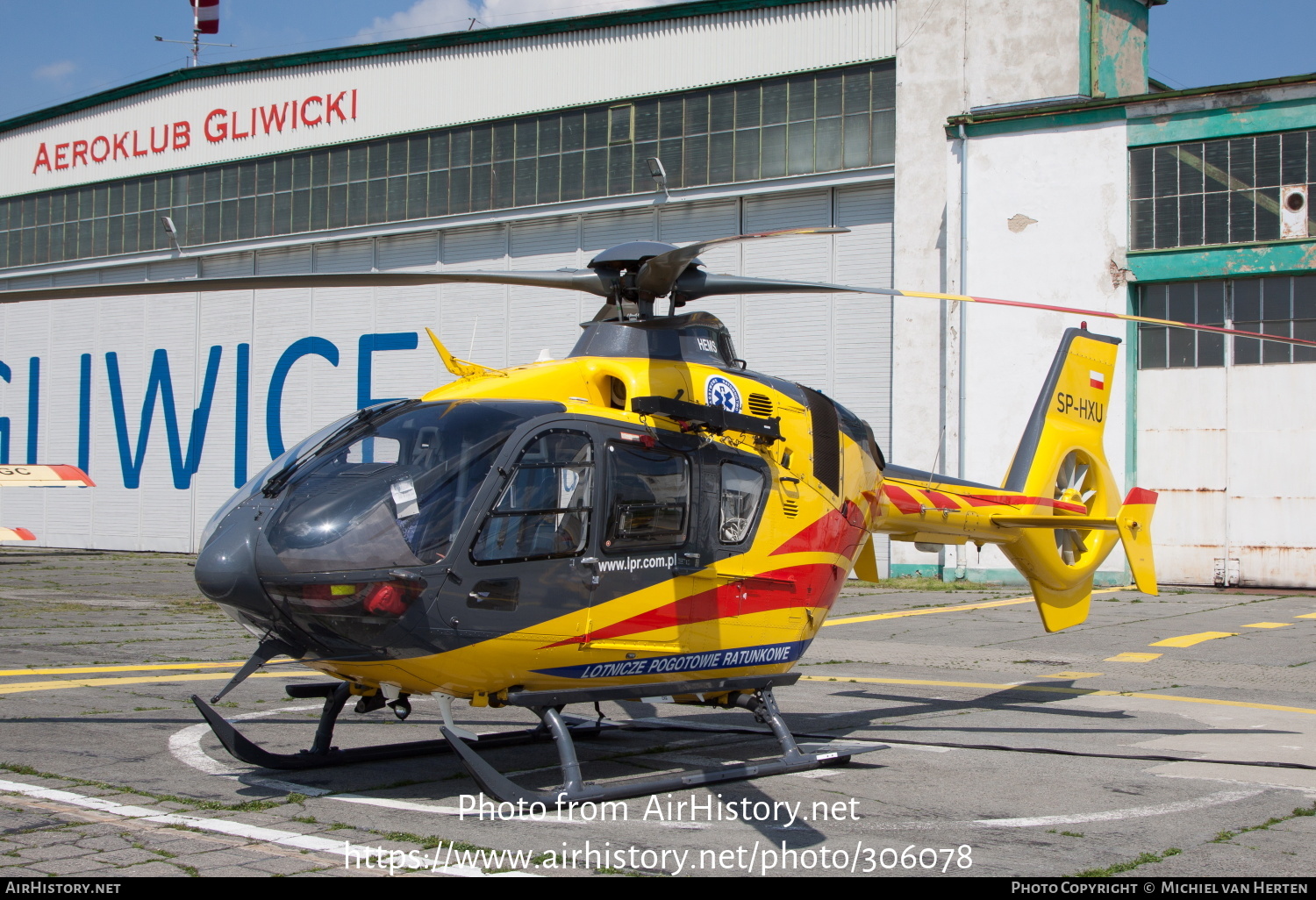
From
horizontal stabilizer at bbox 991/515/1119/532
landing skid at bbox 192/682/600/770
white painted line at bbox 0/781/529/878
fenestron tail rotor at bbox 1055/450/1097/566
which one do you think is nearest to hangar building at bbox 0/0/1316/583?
fenestron tail rotor at bbox 1055/450/1097/566

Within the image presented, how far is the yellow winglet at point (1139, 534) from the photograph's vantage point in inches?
476

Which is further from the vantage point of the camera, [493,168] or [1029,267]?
[493,168]

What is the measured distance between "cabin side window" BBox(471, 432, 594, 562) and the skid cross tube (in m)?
0.94

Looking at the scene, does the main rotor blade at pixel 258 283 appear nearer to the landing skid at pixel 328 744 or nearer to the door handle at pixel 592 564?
the door handle at pixel 592 564

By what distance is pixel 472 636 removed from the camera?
286 inches

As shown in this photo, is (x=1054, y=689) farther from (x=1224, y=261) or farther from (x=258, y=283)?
(x=1224, y=261)

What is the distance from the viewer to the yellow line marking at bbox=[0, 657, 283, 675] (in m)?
12.7

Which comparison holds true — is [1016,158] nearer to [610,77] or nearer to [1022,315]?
[1022,315]

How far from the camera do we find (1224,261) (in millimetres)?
23266

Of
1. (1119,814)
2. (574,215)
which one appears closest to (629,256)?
(1119,814)

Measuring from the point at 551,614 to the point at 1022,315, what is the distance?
1919 centimetres

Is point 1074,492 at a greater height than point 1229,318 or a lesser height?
lesser

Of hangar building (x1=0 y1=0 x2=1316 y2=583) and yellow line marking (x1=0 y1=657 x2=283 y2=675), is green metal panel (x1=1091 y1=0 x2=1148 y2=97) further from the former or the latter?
yellow line marking (x1=0 y1=657 x2=283 y2=675)

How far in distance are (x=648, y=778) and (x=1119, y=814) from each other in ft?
9.49
